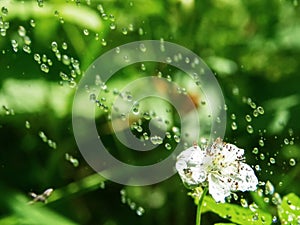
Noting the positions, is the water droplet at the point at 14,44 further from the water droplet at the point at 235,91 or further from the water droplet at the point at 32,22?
the water droplet at the point at 235,91

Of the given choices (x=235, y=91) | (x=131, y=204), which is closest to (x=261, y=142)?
(x=235, y=91)

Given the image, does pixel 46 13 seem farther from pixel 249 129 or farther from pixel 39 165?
pixel 249 129

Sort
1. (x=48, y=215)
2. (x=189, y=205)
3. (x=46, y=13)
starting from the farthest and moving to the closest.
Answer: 1. (x=46, y=13)
2. (x=189, y=205)
3. (x=48, y=215)

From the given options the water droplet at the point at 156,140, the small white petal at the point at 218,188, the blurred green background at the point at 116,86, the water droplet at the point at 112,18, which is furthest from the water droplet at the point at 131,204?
the small white petal at the point at 218,188

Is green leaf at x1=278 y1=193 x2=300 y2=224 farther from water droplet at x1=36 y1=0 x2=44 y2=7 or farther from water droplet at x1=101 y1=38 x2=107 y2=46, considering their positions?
water droplet at x1=36 y1=0 x2=44 y2=7

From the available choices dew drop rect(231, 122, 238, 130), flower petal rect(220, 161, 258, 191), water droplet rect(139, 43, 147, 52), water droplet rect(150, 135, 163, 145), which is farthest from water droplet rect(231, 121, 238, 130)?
flower petal rect(220, 161, 258, 191)

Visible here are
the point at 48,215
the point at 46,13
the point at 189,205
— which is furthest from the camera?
the point at 46,13

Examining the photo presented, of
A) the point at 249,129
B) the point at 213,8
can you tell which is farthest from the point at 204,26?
the point at 249,129
